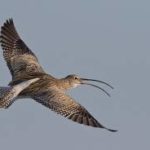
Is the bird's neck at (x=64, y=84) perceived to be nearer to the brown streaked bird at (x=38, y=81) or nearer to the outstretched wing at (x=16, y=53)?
the brown streaked bird at (x=38, y=81)

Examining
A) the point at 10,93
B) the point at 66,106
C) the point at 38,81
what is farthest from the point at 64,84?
the point at 10,93

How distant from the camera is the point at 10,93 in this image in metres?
27.2

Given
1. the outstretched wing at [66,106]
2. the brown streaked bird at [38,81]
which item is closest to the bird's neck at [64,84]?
the brown streaked bird at [38,81]

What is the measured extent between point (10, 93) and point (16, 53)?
463cm

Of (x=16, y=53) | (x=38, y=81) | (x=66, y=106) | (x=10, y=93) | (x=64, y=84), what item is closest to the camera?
(x=66, y=106)

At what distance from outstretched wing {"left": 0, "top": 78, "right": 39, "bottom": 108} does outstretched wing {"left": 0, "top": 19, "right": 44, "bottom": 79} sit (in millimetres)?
1840

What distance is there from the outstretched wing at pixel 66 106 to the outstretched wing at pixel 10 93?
0.62 meters

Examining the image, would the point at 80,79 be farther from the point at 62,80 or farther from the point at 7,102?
the point at 7,102

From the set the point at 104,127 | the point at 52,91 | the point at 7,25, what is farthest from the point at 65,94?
the point at 7,25

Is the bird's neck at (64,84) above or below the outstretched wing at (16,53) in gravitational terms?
below

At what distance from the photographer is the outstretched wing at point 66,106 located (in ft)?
87.0

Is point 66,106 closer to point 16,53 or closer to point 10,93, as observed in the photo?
point 10,93

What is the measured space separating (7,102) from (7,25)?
21.2 feet

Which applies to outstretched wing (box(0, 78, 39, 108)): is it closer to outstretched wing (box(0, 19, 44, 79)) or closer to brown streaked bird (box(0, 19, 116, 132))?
brown streaked bird (box(0, 19, 116, 132))
